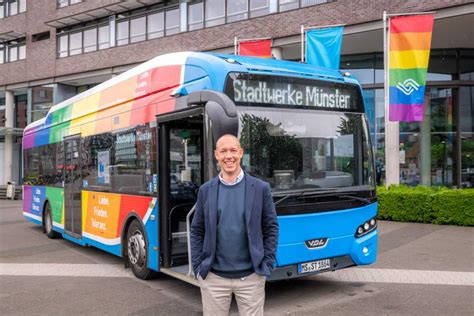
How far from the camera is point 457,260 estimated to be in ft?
28.0

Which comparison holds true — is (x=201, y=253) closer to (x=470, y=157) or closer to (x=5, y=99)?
(x=470, y=157)

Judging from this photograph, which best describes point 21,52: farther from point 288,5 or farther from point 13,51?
point 288,5

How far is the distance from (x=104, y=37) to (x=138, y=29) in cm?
305

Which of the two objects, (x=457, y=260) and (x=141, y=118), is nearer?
(x=141, y=118)

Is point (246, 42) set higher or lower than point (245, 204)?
higher

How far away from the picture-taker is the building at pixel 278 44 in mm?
18188

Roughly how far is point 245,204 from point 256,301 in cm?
71

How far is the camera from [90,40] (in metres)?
28.6

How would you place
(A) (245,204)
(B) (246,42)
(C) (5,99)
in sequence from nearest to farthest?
(A) (245,204) < (B) (246,42) < (C) (5,99)

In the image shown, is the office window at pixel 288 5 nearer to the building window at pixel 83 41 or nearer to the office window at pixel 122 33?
the office window at pixel 122 33

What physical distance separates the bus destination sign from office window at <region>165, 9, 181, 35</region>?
63.3 feet

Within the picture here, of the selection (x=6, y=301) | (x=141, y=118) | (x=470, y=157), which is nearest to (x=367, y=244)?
(x=141, y=118)

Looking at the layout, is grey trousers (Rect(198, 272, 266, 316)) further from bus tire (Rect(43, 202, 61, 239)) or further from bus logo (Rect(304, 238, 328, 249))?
bus tire (Rect(43, 202, 61, 239))

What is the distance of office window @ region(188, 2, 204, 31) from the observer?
22969 millimetres
